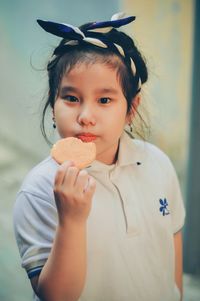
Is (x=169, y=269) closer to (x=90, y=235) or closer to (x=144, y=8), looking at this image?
(x=90, y=235)

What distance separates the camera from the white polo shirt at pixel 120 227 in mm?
607

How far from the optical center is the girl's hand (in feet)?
1.73

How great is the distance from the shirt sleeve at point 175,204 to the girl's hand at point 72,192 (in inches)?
11.0

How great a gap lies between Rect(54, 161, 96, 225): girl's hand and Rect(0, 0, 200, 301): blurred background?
0.63ft

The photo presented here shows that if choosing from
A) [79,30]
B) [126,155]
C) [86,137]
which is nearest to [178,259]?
[126,155]

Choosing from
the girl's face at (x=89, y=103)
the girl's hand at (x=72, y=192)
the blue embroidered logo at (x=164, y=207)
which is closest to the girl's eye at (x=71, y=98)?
the girl's face at (x=89, y=103)

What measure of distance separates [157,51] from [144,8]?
0.09 metres

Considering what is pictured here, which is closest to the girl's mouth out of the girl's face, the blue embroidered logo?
the girl's face

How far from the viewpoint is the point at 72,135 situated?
60 centimetres

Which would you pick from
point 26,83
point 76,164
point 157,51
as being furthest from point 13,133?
point 157,51

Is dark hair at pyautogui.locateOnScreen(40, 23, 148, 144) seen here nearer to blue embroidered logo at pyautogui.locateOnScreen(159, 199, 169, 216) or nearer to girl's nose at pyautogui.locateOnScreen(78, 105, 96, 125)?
girl's nose at pyautogui.locateOnScreen(78, 105, 96, 125)

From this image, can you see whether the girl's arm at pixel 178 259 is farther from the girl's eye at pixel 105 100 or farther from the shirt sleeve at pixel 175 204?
the girl's eye at pixel 105 100

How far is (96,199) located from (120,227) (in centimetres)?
6

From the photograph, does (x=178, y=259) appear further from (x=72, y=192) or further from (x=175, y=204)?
(x=72, y=192)
